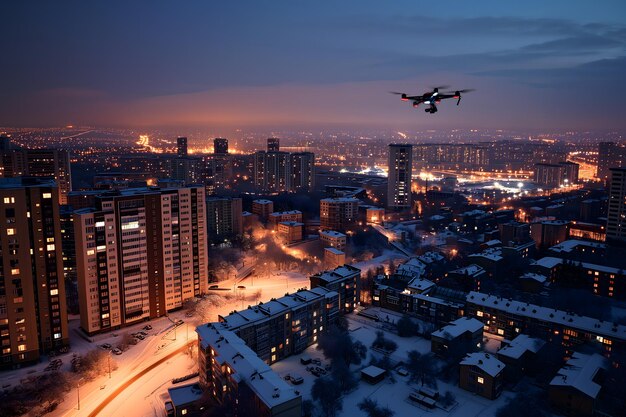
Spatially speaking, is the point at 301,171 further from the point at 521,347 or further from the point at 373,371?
the point at 521,347

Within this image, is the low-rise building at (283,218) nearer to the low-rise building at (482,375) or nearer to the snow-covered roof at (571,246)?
the snow-covered roof at (571,246)

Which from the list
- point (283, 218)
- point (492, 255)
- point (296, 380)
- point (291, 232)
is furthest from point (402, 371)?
point (283, 218)

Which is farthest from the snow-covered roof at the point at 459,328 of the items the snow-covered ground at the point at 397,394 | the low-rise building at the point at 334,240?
the low-rise building at the point at 334,240

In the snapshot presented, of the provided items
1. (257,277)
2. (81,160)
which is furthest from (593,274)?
(81,160)

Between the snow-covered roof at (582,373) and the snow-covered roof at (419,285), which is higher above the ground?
the snow-covered roof at (419,285)

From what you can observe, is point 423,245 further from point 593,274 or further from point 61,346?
point 61,346

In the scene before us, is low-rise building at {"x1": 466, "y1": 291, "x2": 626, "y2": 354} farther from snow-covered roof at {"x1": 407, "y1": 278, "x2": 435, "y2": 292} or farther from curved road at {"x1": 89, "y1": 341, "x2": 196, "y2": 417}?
curved road at {"x1": 89, "y1": 341, "x2": 196, "y2": 417}
